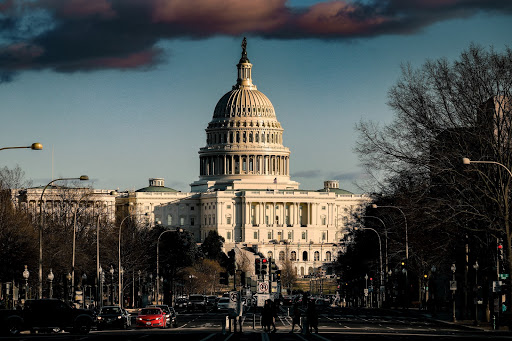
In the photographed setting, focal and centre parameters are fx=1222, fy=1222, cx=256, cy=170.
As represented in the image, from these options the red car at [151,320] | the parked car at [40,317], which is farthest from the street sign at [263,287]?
the parked car at [40,317]

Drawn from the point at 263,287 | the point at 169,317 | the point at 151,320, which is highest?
the point at 263,287

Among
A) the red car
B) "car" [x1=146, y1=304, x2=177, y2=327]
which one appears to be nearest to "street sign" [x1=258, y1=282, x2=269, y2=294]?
the red car

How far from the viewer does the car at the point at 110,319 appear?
217 ft

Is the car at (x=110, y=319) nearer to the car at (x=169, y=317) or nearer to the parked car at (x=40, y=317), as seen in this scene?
the car at (x=169, y=317)

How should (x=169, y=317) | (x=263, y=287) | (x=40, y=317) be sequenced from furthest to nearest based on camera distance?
(x=169, y=317)
(x=263, y=287)
(x=40, y=317)

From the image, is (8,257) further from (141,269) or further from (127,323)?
(141,269)

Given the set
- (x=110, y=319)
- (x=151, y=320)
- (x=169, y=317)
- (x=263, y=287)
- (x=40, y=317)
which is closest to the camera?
(x=40, y=317)

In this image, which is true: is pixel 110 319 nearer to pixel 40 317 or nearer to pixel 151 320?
pixel 151 320

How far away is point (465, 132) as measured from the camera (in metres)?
60.2

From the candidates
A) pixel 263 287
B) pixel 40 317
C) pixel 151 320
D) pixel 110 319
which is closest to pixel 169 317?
pixel 151 320

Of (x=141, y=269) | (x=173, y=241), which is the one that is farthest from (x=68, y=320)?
(x=173, y=241)

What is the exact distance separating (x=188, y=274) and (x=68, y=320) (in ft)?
343

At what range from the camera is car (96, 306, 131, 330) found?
66000 millimetres

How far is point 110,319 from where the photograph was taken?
66438 millimetres
